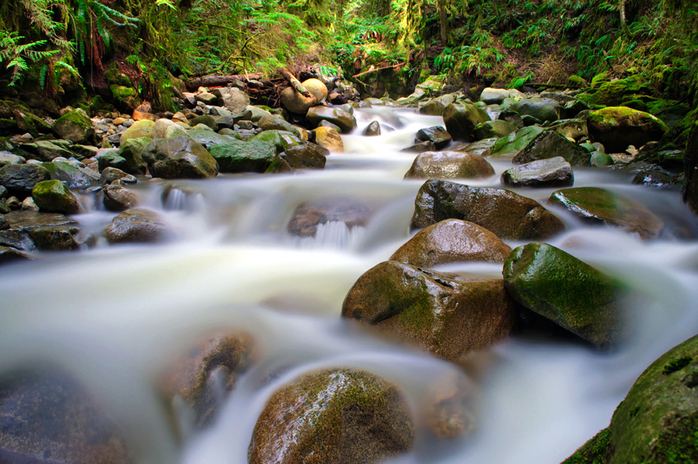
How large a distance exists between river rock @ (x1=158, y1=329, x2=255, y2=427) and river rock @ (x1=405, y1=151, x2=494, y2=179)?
408 centimetres

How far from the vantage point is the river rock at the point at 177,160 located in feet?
18.8

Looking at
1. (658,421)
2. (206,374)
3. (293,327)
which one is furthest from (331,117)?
(658,421)

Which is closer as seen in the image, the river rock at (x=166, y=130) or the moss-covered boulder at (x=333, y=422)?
the moss-covered boulder at (x=333, y=422)

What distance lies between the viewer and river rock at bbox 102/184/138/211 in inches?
187

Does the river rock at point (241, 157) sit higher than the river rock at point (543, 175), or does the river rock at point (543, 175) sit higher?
the river rock at point (543, 175)

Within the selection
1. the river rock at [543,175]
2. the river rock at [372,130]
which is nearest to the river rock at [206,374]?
the river rock at [543,175]

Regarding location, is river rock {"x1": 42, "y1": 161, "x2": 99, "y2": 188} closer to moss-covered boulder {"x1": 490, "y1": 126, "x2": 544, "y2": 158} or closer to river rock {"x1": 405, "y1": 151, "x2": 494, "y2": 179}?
river rock {"x1": 405, "y1": 151, "x2": 494, "y2": 179}

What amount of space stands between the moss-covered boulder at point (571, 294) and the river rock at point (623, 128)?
552cm

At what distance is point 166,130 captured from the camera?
682 centimetres

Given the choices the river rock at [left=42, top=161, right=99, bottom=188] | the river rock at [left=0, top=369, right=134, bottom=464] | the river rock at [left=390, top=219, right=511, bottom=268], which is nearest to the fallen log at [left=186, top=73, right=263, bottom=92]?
the river rock at [left=42, top=161, right=99, bottom=188]

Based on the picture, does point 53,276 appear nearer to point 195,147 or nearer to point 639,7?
point 195,147

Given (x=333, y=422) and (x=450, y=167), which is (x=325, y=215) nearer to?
(x=450, y=167)

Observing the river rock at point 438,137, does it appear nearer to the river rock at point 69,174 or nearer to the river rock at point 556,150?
the river rock at point 556,150

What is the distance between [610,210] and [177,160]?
19.2 feet
